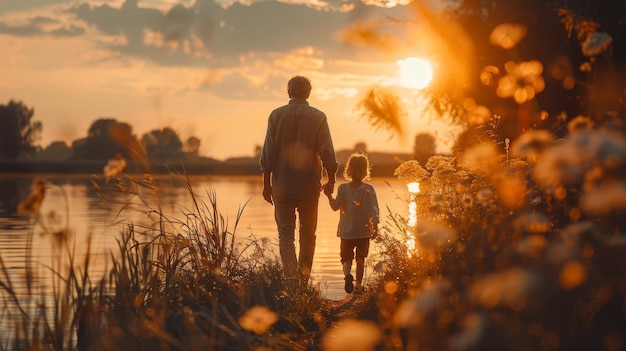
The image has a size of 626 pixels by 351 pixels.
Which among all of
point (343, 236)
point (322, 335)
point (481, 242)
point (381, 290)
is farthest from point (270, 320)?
point (343, 236)

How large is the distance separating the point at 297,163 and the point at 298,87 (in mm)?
808

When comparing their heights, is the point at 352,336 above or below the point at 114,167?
below

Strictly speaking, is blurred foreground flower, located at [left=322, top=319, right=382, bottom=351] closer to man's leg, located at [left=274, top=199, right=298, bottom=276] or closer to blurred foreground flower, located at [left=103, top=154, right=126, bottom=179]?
man's leg, located at [left=274, top=199, right=298, bottom=276]

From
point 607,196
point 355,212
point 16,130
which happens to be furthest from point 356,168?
point 16,130

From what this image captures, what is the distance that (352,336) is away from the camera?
4.36 meters

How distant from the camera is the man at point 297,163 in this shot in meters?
9.23

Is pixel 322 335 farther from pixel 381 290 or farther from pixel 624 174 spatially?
pixel 624 174

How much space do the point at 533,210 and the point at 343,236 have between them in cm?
402

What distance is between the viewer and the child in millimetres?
10102

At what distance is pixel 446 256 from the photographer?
22.0 feet

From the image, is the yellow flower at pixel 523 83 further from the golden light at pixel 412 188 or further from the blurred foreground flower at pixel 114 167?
the blurred foreground flower at pixel 114 167

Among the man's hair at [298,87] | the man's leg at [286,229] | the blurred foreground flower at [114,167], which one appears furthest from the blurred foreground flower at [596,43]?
the man's leg at [286,229]

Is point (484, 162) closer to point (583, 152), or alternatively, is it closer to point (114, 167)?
point (114, 167)

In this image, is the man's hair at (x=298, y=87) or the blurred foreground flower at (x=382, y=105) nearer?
the man's hair at (x=298, y=87)
